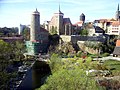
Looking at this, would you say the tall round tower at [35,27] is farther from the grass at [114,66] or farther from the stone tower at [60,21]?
the grass at [114,66]

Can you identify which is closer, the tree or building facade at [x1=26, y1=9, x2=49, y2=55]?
building facade at [x1=26, y1=9, x2=49, y2=55]

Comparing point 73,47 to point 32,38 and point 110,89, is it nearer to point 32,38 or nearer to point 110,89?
point 32,38

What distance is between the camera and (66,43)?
2209cm

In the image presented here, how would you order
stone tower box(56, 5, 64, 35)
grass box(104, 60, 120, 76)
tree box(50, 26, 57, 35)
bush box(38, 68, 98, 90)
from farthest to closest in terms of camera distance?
1. stone tower box(56, 5, 64, 35)
2. tree box(50, 26, 57, 35)
3. grass box(104, 60, 120, 76)
4. bush box(38, 68, 98, 90)

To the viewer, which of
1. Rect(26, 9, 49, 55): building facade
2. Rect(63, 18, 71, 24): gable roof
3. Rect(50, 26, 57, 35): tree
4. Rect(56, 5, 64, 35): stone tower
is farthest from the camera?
Rect(63, 18, 71, 24): gable roof

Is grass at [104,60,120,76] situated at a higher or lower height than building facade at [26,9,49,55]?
lower

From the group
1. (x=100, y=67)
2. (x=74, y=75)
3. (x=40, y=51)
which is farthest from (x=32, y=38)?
(x=74, y=75)

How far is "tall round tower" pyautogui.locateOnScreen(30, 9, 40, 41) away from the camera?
78.3 ft

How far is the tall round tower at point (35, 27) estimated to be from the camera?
2388cm

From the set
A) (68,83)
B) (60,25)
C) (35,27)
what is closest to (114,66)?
(68,83)

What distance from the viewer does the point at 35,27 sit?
24.0m

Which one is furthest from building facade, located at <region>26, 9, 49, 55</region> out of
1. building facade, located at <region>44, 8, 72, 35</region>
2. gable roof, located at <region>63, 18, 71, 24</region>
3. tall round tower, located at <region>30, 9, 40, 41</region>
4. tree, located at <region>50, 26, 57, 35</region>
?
gable roof, located at <region>63, 18, 71, 24</region>

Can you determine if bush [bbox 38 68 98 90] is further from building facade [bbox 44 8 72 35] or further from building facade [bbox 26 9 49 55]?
building facade [bbox 44 8 72 35]

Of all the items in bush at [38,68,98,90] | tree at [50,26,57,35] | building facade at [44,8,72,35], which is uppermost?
building facade at [44,8,72,35]
